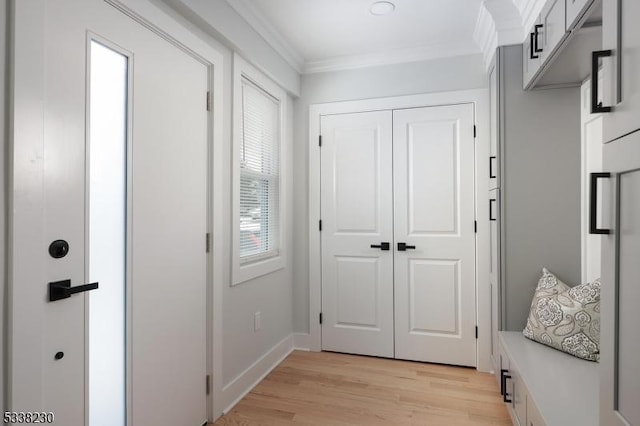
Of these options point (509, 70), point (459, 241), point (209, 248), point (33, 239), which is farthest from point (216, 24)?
point (459, 241)

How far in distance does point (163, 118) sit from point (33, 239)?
0.81 m

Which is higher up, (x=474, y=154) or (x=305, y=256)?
(x=474, y=154)

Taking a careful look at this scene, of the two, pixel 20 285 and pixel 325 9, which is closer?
pixel 20 285

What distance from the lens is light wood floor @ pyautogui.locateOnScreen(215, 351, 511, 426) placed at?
2.13 m

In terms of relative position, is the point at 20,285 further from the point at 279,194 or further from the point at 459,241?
the point at 459,241

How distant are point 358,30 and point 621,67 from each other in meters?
1.96

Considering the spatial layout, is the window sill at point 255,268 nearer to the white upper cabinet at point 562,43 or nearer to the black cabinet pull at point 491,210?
the black cabinet pull at point 491,210

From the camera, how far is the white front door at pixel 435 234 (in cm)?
283

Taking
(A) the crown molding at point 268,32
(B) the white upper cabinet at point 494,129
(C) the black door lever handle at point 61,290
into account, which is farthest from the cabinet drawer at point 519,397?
(A) the crown molding at point 268,32

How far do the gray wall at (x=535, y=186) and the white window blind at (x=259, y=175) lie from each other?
5.55 ft

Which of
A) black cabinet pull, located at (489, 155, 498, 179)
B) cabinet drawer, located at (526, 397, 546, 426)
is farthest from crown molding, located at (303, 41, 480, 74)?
cabinet drawer, located at (526, 397, 546, 426)

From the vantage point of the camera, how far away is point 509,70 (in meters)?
2.31

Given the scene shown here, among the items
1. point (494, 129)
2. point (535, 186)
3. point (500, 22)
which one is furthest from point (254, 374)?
point (500, 22)

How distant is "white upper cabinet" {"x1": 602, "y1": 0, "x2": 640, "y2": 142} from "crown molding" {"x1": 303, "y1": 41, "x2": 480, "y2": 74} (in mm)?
1885
